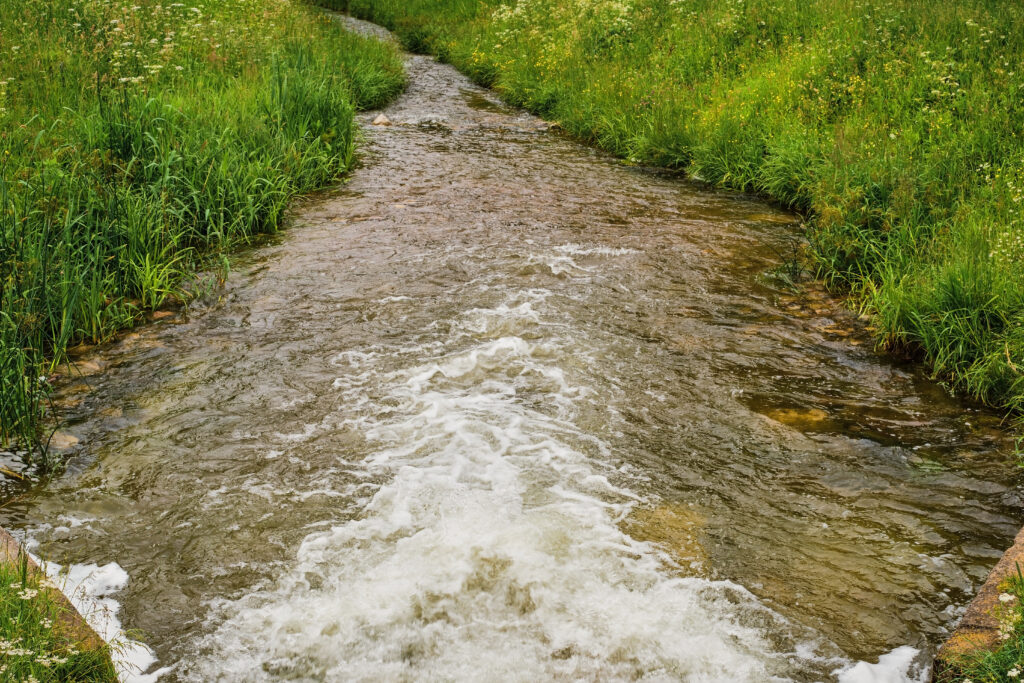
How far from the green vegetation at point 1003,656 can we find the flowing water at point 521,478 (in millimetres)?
425

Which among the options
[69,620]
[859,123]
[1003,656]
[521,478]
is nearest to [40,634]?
[69,620]

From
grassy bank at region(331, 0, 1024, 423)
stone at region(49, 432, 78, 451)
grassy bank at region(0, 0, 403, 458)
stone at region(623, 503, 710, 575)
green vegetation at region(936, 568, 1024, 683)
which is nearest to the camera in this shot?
green vegetation at region(936, 568, 1024, 683)

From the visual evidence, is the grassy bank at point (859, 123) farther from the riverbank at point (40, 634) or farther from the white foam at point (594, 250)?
the riverbank at point (40, 634)

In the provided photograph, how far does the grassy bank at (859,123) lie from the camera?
19.7 ft

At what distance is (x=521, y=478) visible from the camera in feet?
15.4

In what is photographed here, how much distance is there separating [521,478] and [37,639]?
2515mm

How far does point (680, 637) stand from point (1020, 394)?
127 inches

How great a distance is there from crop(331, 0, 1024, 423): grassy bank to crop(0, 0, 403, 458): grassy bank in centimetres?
485

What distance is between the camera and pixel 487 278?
7543 millimetres

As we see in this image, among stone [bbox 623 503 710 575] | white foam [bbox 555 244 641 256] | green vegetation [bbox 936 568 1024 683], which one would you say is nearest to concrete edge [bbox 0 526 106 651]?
stone [bbox 623 503 710 575]

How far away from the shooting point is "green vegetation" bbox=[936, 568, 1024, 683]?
9.57 feet

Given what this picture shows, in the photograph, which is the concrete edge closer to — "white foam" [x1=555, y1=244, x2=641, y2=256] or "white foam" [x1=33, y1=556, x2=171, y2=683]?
"white foam" [x1=33, y1=556, x2=171, y2=683]

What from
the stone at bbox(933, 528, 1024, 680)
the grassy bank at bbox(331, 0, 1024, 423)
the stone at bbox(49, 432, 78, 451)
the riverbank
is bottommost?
the stone at bbox(49, 432, 78, 451)

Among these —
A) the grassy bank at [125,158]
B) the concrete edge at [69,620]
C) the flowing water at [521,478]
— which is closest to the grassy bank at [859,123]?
the flowing water at [521,478]
